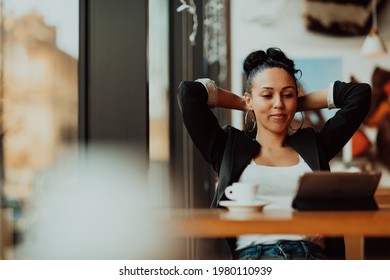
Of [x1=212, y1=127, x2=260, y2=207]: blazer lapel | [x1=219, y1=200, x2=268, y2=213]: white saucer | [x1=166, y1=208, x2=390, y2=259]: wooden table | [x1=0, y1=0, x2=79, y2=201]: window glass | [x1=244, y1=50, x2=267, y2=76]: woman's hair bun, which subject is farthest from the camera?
[x1=244, y1=50, x2=267, y2=76]: woman's hair bun

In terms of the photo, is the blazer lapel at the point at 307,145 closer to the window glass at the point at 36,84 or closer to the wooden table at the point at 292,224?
the wooden table at the point at 292,224

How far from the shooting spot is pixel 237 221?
2.75ft

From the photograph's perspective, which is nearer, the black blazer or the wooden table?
the wooden table

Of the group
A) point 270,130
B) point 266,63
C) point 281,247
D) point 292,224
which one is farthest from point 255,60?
point 292,224

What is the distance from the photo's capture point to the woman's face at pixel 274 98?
1321mm

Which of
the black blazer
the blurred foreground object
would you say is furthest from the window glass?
the black blazer

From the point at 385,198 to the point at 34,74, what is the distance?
3.41 feet

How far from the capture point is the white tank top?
1183mm

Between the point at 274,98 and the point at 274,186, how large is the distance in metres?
0.24

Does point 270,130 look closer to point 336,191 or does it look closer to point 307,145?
point 307,145

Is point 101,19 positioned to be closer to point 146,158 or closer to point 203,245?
point 146,158

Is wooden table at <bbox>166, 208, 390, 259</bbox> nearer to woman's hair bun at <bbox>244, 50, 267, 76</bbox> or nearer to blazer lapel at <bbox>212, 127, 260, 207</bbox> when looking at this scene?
blazer lapel at <bbox>212, 127, 260, 207</bbox>

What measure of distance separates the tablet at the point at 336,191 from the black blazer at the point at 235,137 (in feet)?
1.08

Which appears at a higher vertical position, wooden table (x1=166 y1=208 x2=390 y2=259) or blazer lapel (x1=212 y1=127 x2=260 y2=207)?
blazer lapel (x1=212 y1=127 x2=260 y2=207)
